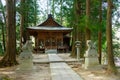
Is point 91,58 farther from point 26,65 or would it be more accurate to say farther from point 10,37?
point 10,37

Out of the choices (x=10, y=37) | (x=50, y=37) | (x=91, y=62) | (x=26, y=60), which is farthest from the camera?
(x=50, y=37)

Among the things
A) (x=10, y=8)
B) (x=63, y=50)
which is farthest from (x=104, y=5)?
(x=63, y=50)

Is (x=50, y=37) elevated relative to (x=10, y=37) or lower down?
lower down

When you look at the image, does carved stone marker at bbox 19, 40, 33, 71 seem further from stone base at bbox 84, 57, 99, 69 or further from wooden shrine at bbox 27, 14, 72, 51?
wooden shrine at bbox 27, 14, 72, 51

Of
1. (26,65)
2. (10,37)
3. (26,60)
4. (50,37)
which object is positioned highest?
(10,37)

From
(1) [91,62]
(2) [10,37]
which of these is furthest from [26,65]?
(1) [91,62]

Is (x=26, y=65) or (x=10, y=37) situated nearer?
(x=26, y=65)

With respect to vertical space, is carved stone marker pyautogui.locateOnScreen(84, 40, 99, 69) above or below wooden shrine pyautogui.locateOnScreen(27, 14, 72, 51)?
above

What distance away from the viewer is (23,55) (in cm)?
1528

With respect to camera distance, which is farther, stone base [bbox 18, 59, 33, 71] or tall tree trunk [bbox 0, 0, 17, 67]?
tall tree trunk [bbox 0, 0, 17, 67]

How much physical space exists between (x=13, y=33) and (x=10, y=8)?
157 centimetres

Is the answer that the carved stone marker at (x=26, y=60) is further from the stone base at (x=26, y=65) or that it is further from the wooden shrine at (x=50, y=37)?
the wooden shrine at (x=50, y=37)

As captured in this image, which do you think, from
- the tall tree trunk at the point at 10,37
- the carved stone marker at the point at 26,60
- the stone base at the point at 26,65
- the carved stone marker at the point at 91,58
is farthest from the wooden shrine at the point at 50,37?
the carved stone marker at the point at 91,58

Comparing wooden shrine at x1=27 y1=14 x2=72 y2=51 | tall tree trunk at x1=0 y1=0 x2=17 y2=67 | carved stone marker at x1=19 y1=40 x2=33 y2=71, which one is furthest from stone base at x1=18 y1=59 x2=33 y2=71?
wooden shrine at x1=27 y1=14 x2=72 y2=51
